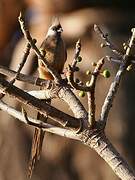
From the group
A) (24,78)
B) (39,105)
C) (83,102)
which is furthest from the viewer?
(83,102)

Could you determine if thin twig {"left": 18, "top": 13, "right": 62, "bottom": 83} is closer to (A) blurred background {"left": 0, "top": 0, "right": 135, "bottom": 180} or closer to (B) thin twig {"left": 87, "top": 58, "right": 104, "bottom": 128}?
(B) thin twig {"left": 87, "top": 58, "right": 104, "bottom": 128}

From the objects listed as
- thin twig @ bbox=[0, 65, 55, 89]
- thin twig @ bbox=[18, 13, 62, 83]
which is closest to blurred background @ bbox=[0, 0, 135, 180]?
thin twig @ bbox=[0, 65, 55, 89]

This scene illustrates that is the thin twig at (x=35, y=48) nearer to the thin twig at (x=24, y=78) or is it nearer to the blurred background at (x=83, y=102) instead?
the thin twig at (x=24, y=78)

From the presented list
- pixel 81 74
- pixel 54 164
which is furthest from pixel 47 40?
pixel 54 164

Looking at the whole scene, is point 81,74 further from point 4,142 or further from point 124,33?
point 4,142

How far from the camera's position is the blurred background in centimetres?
261

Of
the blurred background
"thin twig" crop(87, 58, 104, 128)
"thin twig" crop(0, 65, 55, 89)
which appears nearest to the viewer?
"thin twig" crop(87, 58, 104, 128)

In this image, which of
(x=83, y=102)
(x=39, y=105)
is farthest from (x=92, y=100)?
(x=83, y=102)

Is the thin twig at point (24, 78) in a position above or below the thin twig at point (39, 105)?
above

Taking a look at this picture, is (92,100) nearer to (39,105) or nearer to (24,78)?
(39,105)

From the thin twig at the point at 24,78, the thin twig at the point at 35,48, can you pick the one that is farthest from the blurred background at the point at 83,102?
the thin twig at the point at 35,48

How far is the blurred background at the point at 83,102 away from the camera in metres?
2.61

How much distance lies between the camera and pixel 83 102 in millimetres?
2551

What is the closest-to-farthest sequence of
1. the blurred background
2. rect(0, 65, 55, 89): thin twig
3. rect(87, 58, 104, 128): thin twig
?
rect(87, 58, 104, 128): thin twig
rect(0, 65, 55, 89): thin twig
the blurred background
